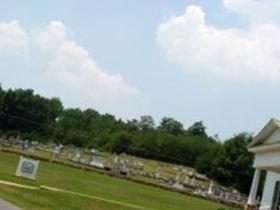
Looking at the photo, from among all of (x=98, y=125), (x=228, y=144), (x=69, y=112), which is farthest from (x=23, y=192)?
(x=69, y=112)

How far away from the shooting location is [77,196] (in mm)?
31766

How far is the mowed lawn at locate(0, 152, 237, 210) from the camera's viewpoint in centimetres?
2587

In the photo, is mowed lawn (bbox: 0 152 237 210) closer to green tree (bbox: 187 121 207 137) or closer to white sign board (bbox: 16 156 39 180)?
Result: white sign board (bbox: 16 156 39 180)

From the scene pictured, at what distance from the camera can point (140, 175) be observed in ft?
230

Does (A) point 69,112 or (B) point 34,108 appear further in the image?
(A) point 69,112

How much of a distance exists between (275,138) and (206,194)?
29.3 metres

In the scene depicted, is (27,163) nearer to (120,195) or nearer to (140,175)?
(120,195)

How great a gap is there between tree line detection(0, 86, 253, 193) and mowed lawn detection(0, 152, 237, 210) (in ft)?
135

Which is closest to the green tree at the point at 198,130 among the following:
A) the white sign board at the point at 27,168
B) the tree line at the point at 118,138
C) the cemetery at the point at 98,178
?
the tree line at the point at 118,138

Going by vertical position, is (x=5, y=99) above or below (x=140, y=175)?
above

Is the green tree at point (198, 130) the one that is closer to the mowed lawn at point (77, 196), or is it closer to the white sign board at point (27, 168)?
the mowed lawn at point (77, 196)

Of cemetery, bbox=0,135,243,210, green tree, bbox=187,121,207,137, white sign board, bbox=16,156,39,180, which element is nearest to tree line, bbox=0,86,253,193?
green tree, bbox=187,121,207,137

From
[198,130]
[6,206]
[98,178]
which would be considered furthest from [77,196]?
[198,130]

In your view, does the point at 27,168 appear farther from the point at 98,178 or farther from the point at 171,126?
the point at 171,126
